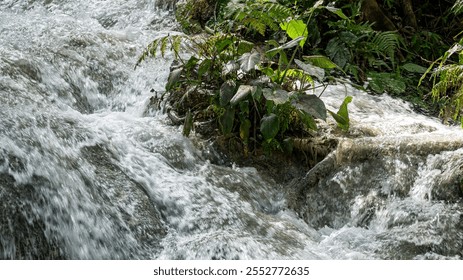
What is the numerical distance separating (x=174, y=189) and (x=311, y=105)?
3.22 feet

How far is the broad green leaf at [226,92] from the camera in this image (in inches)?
155

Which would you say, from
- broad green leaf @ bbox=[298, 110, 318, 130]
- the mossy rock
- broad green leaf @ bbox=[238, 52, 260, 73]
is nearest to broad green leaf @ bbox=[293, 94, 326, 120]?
broad green leaf @ bbox=[298, 110, 318, 130]

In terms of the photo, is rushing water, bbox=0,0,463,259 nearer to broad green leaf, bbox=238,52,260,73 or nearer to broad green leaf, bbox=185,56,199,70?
broad green leaf, bbox=185,56,199,70

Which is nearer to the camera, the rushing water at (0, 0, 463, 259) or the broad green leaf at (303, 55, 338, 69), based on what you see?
the rushing water at (0, 0, 463, 259)

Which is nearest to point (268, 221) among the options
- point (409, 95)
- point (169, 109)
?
point (169, 109)

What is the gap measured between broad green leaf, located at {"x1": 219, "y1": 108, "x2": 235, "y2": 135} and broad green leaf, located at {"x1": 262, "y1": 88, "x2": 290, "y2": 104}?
298 millimetres

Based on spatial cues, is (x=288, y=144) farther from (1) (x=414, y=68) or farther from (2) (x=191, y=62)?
(1) (x=414, y=68)

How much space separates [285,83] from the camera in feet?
13.9

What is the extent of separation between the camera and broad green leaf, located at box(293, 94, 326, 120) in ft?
12.1

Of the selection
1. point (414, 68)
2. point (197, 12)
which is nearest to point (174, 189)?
point (414, 68)

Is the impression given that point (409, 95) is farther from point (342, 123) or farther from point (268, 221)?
point (268, 221)

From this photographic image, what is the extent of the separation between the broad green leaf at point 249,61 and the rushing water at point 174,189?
669mm

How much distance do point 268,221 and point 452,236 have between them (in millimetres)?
1001

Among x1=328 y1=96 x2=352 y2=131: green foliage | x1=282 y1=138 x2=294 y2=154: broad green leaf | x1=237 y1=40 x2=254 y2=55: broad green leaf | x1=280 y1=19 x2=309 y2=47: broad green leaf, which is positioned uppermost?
x1=280 y1=19 x2=309 y2=47: broad green leaf
